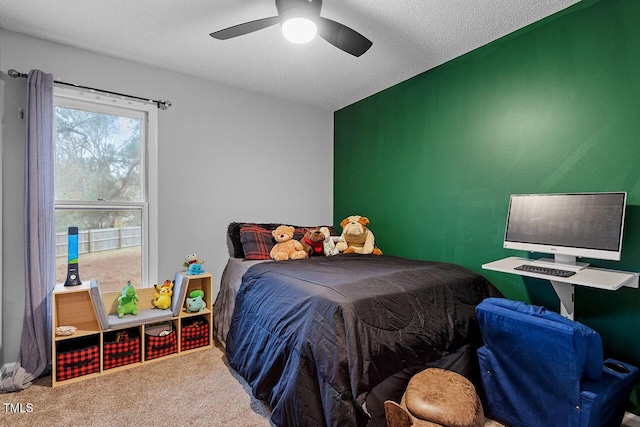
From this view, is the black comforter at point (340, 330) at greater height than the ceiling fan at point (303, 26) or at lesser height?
lesser

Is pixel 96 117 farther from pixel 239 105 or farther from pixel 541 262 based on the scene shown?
pixel 541 262

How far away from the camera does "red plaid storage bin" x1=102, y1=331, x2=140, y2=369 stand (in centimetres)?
229

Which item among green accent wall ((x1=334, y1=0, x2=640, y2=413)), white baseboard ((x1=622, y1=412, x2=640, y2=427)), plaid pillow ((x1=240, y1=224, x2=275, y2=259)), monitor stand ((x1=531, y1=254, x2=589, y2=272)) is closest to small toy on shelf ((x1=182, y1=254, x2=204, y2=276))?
plaid pillow ((x1=240, y1=224, x2=275, y2=259))

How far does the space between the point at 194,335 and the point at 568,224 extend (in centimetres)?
290

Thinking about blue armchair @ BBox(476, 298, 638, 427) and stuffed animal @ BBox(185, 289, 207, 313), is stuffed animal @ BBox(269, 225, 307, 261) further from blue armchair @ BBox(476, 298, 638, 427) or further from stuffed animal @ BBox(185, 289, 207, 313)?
blue armchair @ BBox(476, 298, 638, 427)

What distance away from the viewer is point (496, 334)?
165cm

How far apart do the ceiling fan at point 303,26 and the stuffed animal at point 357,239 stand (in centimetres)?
169

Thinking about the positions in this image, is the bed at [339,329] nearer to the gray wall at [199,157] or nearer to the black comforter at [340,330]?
the black comforter at [340,330]

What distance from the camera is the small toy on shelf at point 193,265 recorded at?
2.74m

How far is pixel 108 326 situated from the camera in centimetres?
227

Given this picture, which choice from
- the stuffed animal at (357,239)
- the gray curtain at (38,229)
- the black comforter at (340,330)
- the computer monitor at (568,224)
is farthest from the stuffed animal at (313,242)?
the gray curtain at (38,229)

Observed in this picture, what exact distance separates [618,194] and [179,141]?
3.31m

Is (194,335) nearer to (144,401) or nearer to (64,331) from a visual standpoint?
(144,401)

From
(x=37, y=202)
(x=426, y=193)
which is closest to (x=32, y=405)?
(x=37, y=202)
